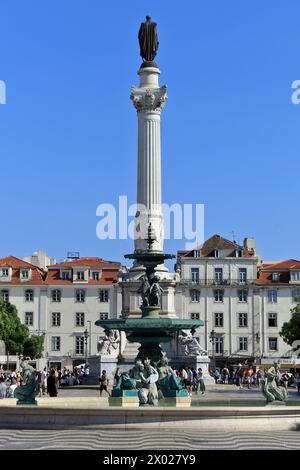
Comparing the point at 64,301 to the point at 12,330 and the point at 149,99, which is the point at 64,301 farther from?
the point at 149,99

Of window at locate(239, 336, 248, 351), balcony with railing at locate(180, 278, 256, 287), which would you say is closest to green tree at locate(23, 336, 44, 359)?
balcony with railing at locate(180, 278, 256, 287)

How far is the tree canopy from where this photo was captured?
7000cm

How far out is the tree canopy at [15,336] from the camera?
7000 centimetres

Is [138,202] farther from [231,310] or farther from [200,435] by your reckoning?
[200,435]

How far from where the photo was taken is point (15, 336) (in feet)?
243

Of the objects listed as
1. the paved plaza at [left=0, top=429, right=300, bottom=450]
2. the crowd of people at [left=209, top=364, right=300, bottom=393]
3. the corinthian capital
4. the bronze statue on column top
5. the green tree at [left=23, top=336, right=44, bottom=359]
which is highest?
the bronze statue on column top

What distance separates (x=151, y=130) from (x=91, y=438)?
130 ft

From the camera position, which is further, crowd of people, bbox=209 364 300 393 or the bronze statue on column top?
the bronze statue on column top

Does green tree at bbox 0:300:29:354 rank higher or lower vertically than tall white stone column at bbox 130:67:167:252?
lower

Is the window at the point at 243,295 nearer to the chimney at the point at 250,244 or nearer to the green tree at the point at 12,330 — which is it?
the chimney at the point at 250,244

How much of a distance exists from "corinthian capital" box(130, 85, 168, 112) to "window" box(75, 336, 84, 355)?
30.3 meters

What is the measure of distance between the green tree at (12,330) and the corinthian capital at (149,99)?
21.4 m

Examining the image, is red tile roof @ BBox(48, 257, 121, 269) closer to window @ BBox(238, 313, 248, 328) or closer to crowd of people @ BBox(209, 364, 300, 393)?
window @ BBox(238, 313, 248, 328)
